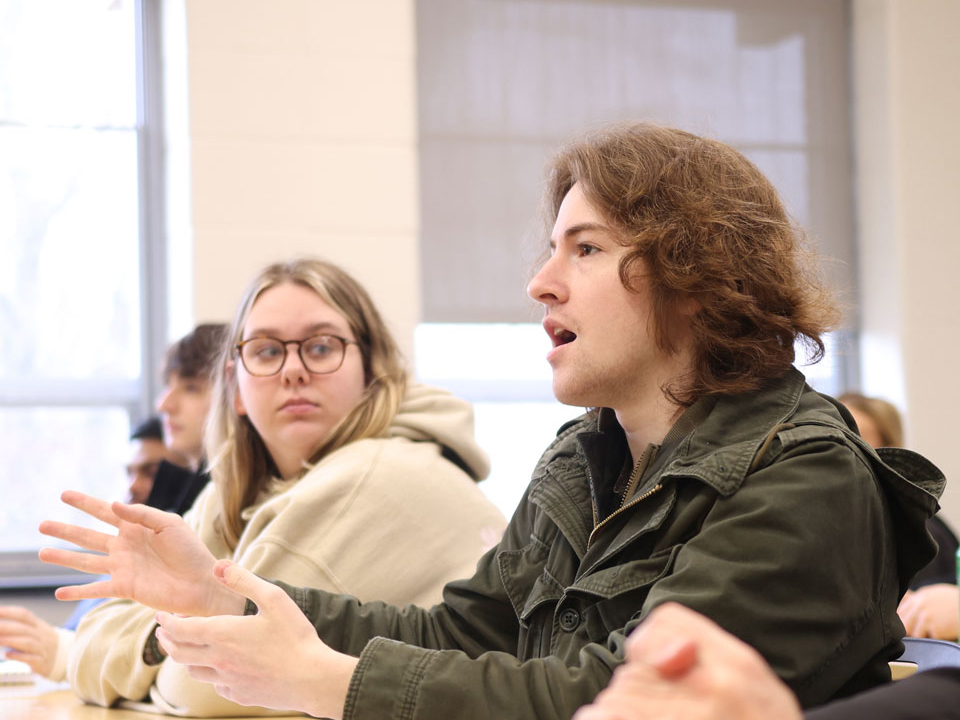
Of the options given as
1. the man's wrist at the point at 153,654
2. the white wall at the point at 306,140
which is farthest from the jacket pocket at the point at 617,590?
the white wall at the point at 306,140

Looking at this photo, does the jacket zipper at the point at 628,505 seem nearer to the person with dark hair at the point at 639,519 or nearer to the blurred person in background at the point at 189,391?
the person with dark hair at the point at 639,519

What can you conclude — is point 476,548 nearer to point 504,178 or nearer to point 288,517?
point 288,517

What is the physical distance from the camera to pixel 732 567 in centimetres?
116

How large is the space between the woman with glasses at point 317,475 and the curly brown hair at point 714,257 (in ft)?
2.21

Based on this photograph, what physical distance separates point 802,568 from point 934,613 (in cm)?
122

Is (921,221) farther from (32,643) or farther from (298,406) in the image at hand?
(32,643)

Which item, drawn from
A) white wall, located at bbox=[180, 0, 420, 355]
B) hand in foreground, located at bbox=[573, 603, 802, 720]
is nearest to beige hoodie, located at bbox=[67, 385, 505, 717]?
hand in foreground, located at bbox=[573, 603, 802, 720]

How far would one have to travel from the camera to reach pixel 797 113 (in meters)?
4.67

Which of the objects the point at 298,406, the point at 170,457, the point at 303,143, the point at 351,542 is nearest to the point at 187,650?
the point at 351,542

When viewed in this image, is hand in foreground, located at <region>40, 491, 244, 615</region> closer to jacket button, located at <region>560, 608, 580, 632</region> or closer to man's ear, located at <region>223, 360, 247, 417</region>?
jacket button, located at <region>560, 608, 580, 632</region>

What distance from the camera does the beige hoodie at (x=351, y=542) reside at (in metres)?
1.88

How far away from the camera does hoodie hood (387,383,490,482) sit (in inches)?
86.1

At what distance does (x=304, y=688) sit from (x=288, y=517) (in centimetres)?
73

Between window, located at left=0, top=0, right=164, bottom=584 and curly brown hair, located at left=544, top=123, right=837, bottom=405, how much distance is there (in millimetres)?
2910
